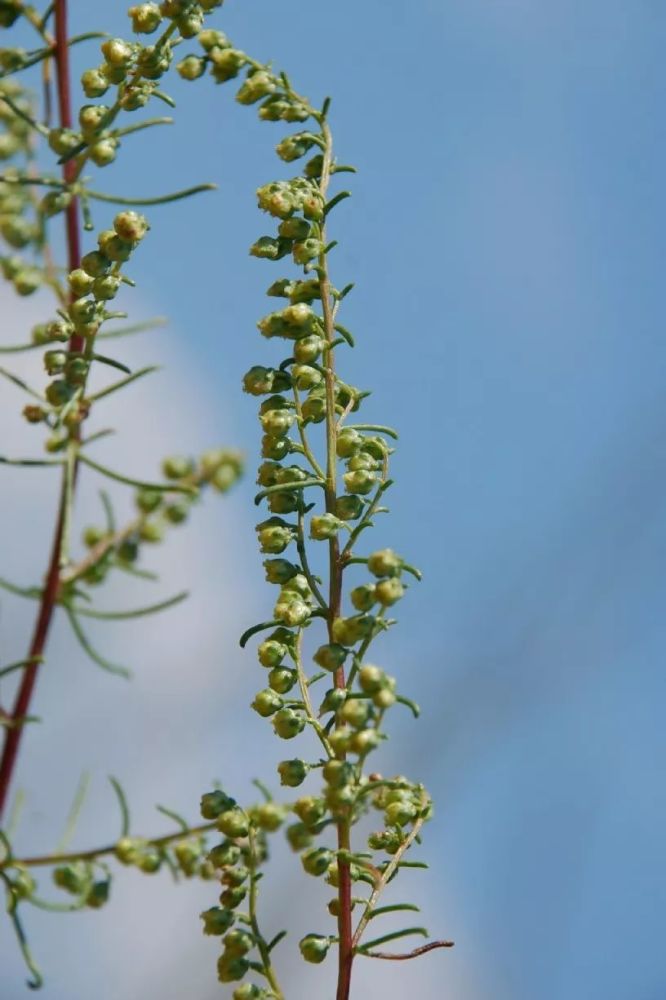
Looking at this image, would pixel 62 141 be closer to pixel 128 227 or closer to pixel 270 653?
pixel 128 227

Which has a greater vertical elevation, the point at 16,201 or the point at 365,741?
the point at 16,201

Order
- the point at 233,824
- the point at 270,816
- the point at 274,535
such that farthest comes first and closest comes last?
1. the point at 274,535
2. the point at 233,824
3. the point at 270,816

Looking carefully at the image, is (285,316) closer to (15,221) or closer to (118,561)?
(118,561)

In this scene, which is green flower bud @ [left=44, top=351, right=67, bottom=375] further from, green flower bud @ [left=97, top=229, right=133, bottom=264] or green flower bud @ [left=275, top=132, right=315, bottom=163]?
green flower bud @ [left=275, top=132, right=315, bottom=163]

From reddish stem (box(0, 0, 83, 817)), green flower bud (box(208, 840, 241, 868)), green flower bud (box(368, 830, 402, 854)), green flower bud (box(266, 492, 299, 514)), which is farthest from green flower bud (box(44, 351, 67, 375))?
green flower bud (box(368, 830, 402, 854))

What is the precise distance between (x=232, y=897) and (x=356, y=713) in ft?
0.75

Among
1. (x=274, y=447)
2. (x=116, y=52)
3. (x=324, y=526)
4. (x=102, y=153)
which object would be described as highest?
(x=116, y=52)

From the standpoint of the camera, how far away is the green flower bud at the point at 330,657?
1.29 meters

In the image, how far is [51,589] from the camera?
1238 mm

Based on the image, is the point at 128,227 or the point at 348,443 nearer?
the point at 128,227

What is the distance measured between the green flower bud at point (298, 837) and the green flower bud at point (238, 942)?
0.48 ft

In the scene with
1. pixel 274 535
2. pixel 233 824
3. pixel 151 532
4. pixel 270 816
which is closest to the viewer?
pixel 270 816

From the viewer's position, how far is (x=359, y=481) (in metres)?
1.40

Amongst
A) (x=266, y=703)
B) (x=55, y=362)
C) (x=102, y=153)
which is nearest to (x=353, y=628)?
(x=266, y=703)
